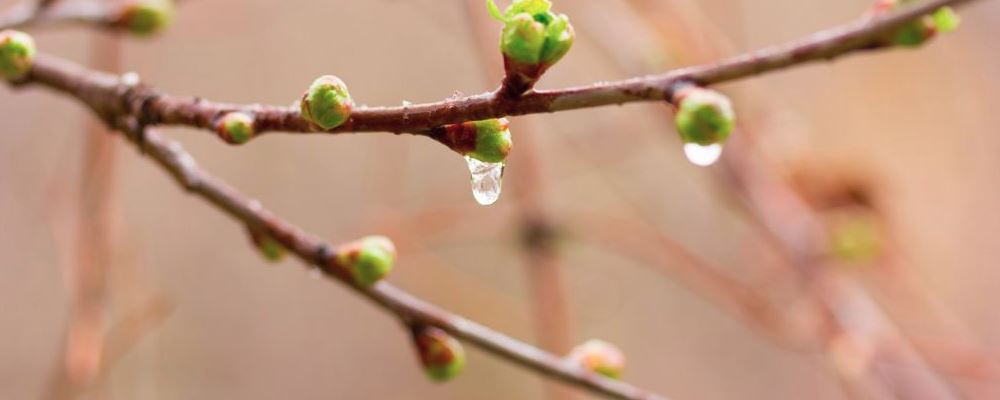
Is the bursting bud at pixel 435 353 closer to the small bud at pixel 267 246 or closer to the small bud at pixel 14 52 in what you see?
the small bud at pixel 267 246

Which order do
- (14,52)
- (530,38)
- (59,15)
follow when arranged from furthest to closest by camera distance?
1. (59,15)
2. (14,52)
3. (530,38)

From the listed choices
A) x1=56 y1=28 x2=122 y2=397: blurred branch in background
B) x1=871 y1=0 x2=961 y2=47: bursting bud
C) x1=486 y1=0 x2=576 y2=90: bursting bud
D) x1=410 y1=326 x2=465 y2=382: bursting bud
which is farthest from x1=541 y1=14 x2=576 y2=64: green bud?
x1=56 y1=28 x2=122 y2=397: blurred branch in background

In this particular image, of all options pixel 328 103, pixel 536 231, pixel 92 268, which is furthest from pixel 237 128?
pixel 536 231

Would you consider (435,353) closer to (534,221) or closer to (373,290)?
(373,290)

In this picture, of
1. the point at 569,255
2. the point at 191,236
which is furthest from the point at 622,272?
the point at 191,236

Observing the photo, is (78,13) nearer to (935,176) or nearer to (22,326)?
(22,326)

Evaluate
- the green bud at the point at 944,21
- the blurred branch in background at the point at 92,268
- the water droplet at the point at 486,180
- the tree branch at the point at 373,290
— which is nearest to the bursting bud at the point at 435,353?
the tree branch at the point at 373,290
